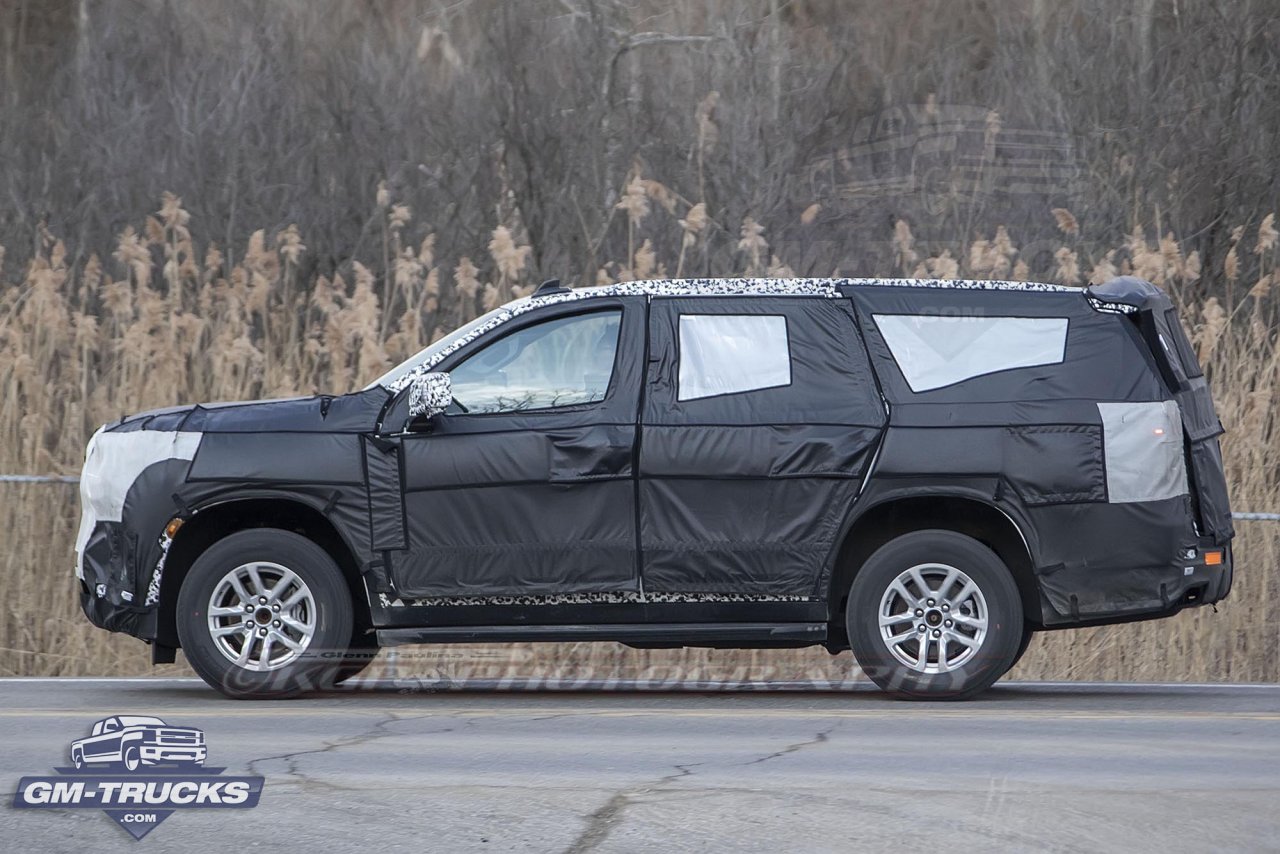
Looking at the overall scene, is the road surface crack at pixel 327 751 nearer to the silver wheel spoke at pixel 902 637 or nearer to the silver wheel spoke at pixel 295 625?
the silver wheel spoke at pixel 295 625

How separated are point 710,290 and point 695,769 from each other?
9.60 feet

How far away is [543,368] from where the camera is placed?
9.75m

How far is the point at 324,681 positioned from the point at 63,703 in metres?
1.26

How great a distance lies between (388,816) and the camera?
6.82m

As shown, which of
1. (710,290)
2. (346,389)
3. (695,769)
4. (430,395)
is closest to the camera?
(695,769)

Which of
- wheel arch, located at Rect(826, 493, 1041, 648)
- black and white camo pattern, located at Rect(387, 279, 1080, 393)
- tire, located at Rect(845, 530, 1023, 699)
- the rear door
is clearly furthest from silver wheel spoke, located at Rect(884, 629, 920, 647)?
black and white camo pattern, located at Rect(387, 279, 1080, 393)

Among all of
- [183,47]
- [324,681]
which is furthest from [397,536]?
[183,47]

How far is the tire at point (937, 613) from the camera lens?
9539mm

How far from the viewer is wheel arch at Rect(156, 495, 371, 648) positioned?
31.7 feet

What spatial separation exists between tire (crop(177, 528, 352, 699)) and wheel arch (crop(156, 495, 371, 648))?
151mm

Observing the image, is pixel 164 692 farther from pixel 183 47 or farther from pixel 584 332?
pixel 183 47

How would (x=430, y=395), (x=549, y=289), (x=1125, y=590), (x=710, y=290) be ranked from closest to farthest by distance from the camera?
(x=430, y=395) < (x=1125, y=590) < (x=710, y=290) < (x=549, y=289)

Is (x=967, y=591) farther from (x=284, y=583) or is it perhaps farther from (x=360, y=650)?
(x=284, y=583)

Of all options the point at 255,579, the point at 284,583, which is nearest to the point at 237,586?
the point at 255,579
